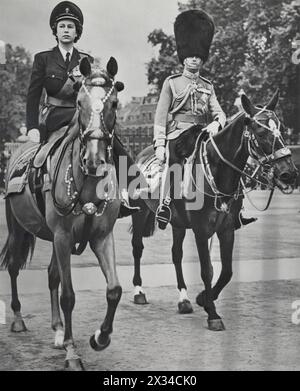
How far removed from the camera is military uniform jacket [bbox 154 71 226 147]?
26.1 feet

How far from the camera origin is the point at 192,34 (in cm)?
796

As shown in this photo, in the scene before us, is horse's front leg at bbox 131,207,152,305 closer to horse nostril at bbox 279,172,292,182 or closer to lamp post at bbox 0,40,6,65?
horse nostril at bbox 279,172,292,182

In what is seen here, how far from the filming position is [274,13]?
1098 cm

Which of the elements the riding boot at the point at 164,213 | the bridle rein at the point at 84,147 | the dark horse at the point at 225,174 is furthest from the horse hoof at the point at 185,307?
the bridle rein at the point at 84,147

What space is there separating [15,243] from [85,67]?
271cm

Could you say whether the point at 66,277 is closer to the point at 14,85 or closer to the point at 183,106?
the point at 14,85

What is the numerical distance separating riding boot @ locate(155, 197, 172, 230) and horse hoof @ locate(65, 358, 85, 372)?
2602 millimetres

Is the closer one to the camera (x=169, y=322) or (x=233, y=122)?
(x=233, y=122)

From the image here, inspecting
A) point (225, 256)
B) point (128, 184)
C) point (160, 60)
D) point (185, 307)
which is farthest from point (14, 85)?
point (185, 307)

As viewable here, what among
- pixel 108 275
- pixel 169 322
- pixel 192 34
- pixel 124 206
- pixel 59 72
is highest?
pixel 192 34

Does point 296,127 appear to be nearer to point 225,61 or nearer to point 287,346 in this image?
point 225,61

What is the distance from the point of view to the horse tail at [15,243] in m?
7.58

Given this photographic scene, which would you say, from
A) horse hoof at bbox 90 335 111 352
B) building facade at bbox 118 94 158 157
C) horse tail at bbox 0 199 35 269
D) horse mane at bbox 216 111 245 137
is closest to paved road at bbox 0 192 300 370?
horse hoof at bbox 90 335 111 352
